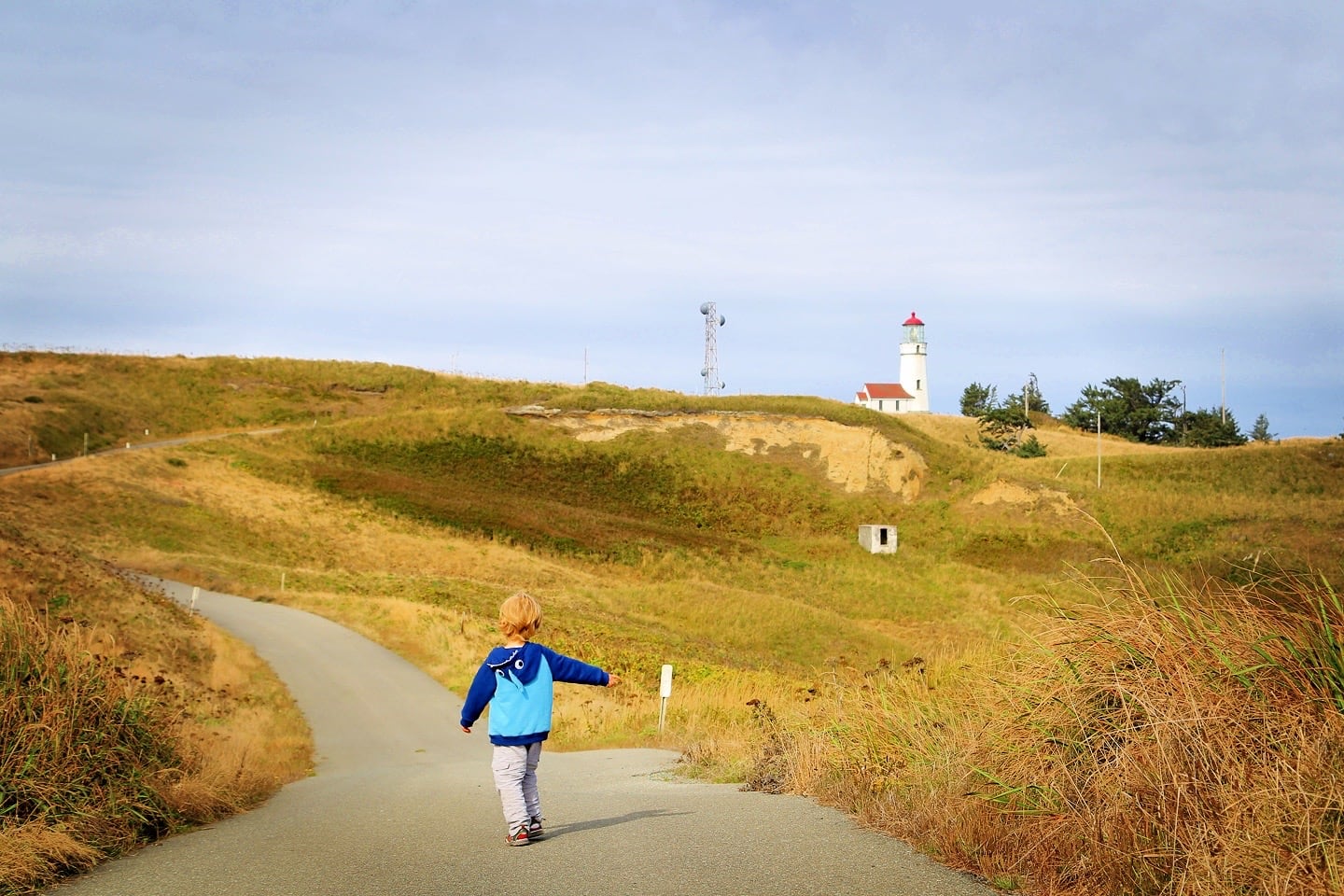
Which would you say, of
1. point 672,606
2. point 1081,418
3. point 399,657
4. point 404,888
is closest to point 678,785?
point 404,888

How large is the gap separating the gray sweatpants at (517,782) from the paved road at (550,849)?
229 millimetres

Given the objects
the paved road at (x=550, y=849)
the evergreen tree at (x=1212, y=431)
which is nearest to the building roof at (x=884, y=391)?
the evergreen tree at (x=1212, y=431)

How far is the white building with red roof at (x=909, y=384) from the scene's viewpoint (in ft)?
481

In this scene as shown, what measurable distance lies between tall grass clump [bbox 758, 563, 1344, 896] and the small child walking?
2212mm

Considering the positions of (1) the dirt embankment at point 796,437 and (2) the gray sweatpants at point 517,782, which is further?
(1) the dirt embankment at point 796,437

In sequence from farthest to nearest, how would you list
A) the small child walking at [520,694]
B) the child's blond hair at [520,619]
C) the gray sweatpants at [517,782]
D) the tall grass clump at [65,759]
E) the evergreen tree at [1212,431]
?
1. the evergreen tree at [1212,431]
2. the child's blond hair at [520,619]
3. the small child walking at [520,694]
4. the gray sweatpants at [517,782]
5. the tall grass clump at [65,759]

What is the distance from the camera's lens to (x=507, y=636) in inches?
324

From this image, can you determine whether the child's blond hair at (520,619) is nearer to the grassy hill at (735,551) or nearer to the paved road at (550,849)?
the paved road at (550,849)

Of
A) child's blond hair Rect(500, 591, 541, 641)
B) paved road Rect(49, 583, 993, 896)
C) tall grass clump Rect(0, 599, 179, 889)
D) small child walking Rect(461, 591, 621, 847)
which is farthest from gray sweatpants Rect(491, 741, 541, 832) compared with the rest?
tall grass clump Rect(0, 599, 179, 889)

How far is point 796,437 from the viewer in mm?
87188

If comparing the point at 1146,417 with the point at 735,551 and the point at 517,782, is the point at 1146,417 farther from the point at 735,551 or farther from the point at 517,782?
the point at 517,782

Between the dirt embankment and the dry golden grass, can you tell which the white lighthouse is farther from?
the dry golden grass

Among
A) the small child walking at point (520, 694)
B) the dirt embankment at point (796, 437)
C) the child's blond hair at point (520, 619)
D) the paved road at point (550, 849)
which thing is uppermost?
the dirt embankment at point (796, 437)

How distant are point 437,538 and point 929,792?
48862 millimetres
